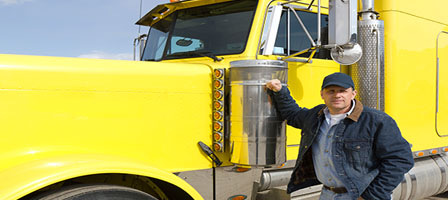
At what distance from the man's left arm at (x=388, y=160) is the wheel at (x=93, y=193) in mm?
1378

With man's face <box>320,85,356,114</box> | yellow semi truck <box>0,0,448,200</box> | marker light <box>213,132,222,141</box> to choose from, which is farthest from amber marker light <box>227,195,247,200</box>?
man's face <box>320,85,356,114</box>

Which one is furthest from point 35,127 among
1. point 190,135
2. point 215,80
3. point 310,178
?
point 310,178

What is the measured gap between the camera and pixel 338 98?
2635mm

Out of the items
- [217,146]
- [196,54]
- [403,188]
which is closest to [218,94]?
[217,146]

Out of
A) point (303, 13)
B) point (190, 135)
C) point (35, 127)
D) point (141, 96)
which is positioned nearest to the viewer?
point (35, 127)

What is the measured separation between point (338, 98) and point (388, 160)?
459mm

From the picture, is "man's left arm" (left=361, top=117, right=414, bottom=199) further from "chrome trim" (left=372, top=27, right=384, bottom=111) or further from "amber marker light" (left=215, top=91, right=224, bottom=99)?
"chrome trim" (left=372, top=27, right=384, bottom=111)

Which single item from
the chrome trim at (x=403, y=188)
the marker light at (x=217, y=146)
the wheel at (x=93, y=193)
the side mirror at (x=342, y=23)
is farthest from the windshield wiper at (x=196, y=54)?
the chrome trim at (x=403, y=188)

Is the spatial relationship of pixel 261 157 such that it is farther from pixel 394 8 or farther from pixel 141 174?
pixel 394 8

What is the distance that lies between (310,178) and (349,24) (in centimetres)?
111

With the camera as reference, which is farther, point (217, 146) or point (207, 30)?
point (207, 30)

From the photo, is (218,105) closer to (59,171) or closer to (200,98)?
(200,98)

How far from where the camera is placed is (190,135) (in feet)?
10.2

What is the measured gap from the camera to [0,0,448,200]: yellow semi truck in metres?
2.51
